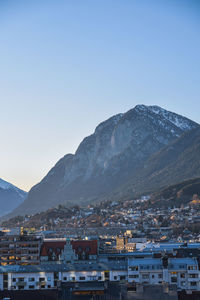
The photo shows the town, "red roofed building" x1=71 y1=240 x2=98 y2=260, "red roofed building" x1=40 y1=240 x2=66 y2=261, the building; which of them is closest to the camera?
the town

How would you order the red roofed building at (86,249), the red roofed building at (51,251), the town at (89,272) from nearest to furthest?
1. the town at (89,272)
2. the red roofed building at (86,249)
3. the red roofed building at (51,251)

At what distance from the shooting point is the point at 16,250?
19088cm

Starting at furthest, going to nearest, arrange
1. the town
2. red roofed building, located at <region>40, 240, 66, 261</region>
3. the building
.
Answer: the building
red roofed building, located at <region>40, 240, 66, 261</region>
the town

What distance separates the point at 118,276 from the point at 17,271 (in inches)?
731

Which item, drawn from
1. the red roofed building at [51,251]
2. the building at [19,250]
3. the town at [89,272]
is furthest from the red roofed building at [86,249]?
the building at [19,250]

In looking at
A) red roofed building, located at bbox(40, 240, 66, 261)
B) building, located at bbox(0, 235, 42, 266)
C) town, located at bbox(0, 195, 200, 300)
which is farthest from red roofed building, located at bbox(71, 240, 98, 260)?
building, located at bbox(0, 235, 42, 266)

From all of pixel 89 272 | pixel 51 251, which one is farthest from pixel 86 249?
pixel 89 272

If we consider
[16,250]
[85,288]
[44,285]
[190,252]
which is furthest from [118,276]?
[16,250]

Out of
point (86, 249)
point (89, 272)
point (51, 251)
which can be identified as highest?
point (86, 249)

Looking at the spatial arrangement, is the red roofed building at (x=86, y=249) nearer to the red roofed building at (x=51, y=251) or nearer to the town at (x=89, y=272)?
the town at (x=89, y=272)

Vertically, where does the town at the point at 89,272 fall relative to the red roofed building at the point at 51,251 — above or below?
below

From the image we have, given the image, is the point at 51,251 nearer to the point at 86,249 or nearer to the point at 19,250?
the point at 86,249

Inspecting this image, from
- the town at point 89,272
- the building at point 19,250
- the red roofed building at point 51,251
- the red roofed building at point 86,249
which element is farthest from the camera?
the building at point 19,250

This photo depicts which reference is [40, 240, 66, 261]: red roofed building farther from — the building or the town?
the building
